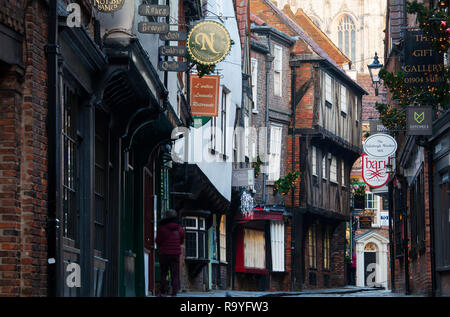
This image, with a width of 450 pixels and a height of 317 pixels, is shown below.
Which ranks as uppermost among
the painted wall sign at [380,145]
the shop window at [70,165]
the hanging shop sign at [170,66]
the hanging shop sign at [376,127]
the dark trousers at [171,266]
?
the hanging shop sign at [376,127]

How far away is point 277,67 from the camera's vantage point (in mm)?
36531

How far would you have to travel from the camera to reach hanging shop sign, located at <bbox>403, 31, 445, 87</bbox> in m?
19.3

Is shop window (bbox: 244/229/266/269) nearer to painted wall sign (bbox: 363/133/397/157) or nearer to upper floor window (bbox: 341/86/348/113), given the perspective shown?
upper floor window (bbox: 341/86/348/113)

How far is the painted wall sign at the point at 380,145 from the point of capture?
81.4ft

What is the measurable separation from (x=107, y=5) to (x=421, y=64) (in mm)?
8654

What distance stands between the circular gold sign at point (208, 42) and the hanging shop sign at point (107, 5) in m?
5.67

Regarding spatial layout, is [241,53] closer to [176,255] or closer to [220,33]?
[220,33]

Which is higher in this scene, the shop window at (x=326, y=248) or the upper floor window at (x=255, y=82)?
the upper floor window at (x=255, y=82)

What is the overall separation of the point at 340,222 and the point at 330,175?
8.86 ft

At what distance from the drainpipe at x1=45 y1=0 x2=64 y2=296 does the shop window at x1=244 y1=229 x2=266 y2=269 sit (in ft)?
76.3

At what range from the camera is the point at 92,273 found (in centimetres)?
1255

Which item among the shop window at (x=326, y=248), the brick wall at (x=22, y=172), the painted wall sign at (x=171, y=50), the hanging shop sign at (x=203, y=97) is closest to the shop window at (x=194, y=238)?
the hanging shop sign at (x=203, y=97)

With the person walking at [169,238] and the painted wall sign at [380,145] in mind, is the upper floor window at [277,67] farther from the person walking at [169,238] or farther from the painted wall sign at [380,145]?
the person walking at [169,238]

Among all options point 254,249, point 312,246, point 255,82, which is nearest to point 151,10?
point 255,82
